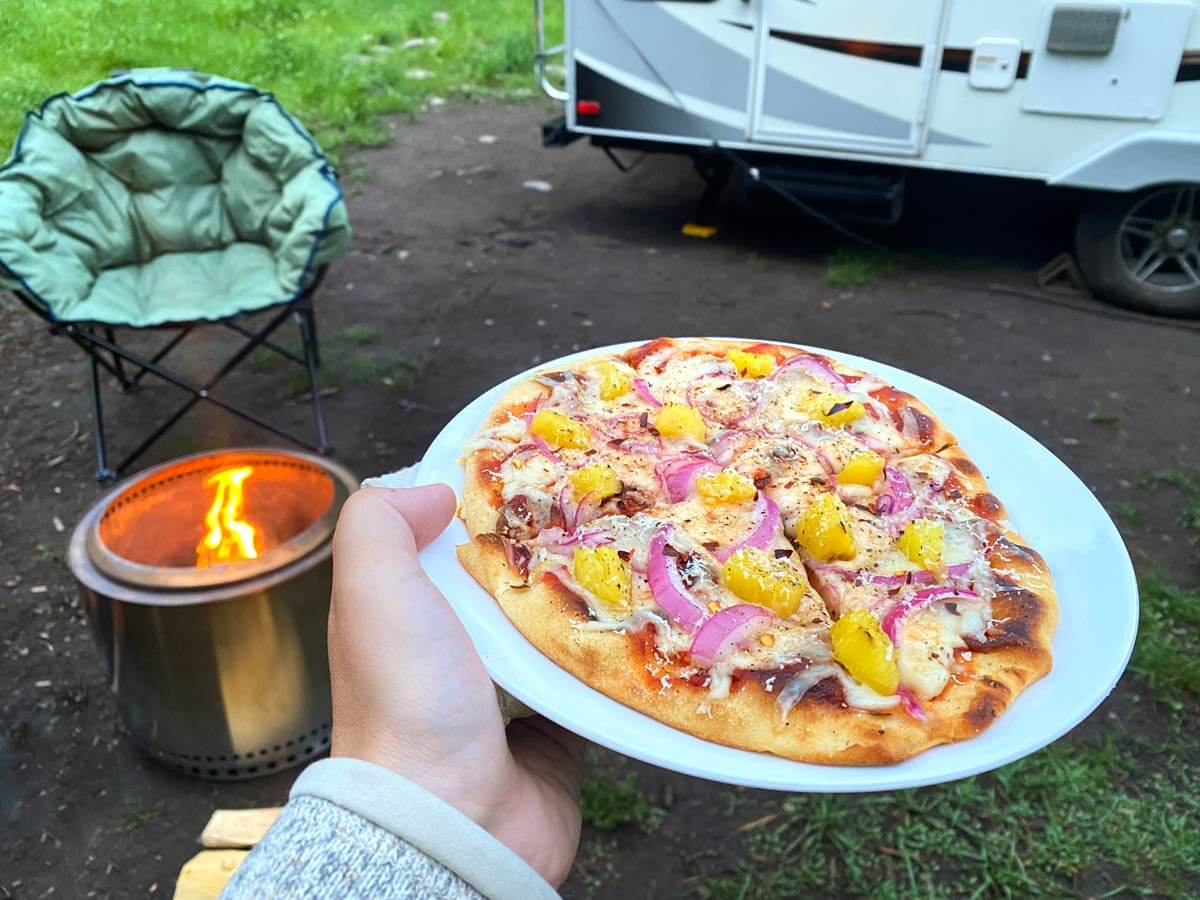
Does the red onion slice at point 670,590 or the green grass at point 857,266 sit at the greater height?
the red onion slice at point 670,590

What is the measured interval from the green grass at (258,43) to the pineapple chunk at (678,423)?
8.57ft

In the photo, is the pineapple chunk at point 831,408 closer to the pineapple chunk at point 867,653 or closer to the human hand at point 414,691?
the pineapple chunk at point 867,653

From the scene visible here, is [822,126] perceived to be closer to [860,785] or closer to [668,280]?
[668,280]

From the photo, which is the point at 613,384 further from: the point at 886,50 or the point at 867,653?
the point at 886,50

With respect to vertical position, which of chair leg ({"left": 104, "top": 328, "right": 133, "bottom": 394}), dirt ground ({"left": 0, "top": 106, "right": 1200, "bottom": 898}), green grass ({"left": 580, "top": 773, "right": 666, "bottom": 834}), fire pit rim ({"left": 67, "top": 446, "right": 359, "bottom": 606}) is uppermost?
fire pit rim ({"left": 67, "top": 446, "right": 359, "bottom": 606})

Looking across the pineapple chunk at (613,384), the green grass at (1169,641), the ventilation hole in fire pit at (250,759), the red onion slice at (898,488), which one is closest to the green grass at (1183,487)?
the green grass at (1169,641)

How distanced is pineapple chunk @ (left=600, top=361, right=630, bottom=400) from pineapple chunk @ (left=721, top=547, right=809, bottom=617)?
764 mm

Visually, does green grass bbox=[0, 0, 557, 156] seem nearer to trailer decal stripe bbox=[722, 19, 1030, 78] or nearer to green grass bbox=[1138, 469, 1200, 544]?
trailer decal stripe bbox=[722, 19, 1030, 78]

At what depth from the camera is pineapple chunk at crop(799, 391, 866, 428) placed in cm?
248

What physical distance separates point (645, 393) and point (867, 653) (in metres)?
1.09

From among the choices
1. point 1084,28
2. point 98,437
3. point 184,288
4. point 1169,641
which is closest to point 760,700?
point 1169,641

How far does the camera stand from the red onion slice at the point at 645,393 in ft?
8.46

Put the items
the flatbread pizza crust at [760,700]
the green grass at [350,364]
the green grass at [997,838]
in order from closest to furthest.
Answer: the flatbread pizza crust at [760,700], the green grass at [997,838], the green grass at [350,364]

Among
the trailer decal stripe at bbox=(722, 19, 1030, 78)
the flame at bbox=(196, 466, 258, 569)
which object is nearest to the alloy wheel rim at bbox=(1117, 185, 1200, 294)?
the trailer decal stripe at bbox=(722, 19, 1030, 78)
